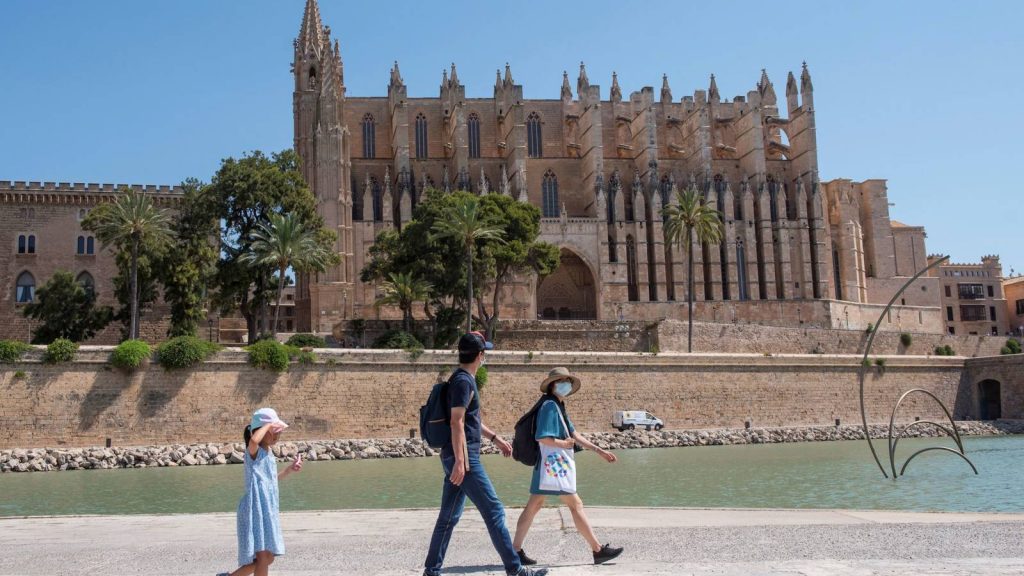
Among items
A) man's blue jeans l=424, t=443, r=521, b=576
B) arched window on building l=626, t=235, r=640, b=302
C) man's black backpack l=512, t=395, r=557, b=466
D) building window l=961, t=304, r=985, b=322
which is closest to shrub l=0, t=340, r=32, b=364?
man's black backpack l=512, t=395, r=557, b=466

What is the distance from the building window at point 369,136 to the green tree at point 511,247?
62.7 ft

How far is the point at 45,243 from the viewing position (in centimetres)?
4553

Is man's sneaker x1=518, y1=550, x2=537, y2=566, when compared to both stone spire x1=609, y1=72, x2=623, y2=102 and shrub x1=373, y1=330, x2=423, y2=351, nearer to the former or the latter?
shrub x1=373, y1=330, x2=423, y2=351

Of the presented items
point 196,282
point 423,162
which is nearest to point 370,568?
point 196,282

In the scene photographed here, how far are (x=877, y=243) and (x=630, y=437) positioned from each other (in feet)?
130

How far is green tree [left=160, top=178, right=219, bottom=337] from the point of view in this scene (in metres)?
38.2

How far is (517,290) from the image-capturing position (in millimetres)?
54188

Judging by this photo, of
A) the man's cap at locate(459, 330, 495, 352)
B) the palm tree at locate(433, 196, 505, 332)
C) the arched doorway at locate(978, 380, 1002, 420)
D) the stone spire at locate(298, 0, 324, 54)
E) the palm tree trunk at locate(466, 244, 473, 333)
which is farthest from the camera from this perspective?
the stone spire at locate(298, 0, 324, 54)

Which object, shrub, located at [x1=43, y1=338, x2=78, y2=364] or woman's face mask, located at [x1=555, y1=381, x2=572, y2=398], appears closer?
woman's face mask, located at [x1=555, y1=381, x2=572, y2=398]

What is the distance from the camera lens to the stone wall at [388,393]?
1153 inches

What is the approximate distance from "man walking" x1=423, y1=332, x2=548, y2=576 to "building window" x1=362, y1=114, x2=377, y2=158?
54478mm

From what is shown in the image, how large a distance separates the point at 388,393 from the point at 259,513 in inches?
1029

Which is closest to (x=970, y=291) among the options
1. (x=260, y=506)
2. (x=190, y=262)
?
(x=190, y=262)

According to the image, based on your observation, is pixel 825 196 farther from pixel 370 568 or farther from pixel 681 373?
pixel 370 568
